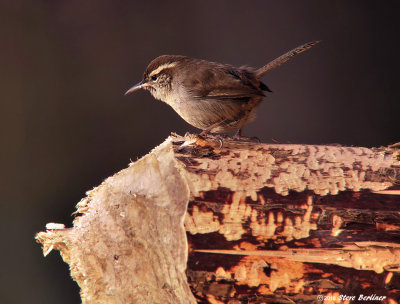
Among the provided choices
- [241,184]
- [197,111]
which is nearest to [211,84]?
[197,111]

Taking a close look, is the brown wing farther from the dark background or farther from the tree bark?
the dark background

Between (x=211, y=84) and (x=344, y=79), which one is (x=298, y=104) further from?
(x=211, y=84)

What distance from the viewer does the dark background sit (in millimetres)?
4309

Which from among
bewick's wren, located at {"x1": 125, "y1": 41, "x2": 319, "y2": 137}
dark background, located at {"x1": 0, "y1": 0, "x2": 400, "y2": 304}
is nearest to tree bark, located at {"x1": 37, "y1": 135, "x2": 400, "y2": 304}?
bewick's wren, located at {"x1": 125, "y1": 41, "x2": 319, "y2": 137}

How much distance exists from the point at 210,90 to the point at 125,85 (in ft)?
5.79

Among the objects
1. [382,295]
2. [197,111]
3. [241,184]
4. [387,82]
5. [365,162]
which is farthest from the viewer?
[387,82]

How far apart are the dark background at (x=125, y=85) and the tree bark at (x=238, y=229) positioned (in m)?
2.19

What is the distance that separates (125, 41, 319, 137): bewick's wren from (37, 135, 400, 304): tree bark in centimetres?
75

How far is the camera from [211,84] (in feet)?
9.71

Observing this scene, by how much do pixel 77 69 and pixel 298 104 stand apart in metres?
2.12

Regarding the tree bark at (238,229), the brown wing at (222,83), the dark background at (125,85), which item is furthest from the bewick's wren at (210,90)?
the dark background at (125,85)

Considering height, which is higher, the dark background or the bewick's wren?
the dark background

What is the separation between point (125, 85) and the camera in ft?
14.8

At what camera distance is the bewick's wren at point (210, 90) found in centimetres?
291
